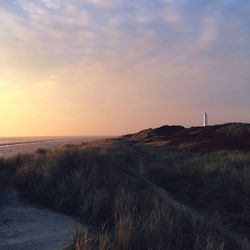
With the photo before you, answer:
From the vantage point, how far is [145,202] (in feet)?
29.3

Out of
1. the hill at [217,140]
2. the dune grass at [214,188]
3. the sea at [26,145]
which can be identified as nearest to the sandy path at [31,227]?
the dune grass at [214,188]

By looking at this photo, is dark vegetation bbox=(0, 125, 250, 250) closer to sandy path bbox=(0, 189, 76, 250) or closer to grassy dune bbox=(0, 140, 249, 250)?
grassy dune bbox=(0, 140, 249, 250)

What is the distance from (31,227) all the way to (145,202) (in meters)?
2.79

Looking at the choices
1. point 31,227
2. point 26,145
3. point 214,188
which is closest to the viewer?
point 31,227

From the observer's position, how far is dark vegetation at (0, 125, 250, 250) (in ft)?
20.4

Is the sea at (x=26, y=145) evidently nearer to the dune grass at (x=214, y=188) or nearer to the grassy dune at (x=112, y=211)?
the grassy dune at (x=112, y=211)

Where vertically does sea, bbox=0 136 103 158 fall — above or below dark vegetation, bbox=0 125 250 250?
above

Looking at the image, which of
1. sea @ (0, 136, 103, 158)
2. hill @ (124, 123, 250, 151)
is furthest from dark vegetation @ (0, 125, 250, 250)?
hill @ (124, 123, 250, 151)

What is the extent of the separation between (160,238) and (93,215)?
2587 millimetres

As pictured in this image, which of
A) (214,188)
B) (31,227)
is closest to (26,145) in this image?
(214,188)

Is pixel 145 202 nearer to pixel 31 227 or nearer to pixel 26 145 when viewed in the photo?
pixel 31 227

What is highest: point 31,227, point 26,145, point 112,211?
point 26,145

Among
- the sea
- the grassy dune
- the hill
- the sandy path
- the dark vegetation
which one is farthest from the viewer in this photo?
the sea

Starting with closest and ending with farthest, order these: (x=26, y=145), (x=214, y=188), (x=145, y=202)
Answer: (x=145, y=202) → (x=214, y=188) → (x=26, y=145)
